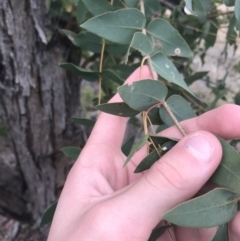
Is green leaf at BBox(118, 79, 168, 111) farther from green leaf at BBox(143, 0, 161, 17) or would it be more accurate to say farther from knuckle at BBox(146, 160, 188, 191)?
green leaf at BBox(143, 0, 161, 17)

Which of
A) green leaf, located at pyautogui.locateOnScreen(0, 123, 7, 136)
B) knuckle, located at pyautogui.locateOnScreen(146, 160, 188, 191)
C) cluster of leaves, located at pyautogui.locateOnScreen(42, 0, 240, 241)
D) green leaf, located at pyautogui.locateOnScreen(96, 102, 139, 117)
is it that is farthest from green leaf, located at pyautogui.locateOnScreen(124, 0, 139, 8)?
green leaf, located at pyautogui.locateOnScreen(0, 123, 7, 136)

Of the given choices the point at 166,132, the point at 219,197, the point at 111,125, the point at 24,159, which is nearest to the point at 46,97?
the point at 24,159

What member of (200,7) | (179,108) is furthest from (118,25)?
(200,7)

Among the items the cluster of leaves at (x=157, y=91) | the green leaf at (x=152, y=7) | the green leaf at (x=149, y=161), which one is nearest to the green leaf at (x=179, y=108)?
the cluster of leaves at (x=157, y=91)

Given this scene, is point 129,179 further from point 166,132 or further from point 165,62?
point 165,62

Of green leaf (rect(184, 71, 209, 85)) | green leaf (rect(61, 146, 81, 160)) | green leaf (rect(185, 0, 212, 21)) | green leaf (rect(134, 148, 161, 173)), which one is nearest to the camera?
green leaf (rect(134, 148, 161, 173))

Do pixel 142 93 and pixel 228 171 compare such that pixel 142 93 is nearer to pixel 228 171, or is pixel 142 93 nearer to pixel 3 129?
pixel 228 171
